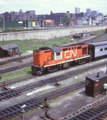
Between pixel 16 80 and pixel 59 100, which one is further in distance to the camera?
pixel 16 80

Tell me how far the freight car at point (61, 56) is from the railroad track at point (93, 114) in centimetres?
1131

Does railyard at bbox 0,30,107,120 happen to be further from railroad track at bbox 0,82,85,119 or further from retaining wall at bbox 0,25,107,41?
Result: retaining wall at bbox 0,25,107,41

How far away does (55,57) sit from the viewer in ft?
82.2

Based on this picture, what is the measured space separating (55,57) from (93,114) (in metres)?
13.0

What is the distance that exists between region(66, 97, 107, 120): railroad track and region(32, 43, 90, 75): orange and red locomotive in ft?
36.9

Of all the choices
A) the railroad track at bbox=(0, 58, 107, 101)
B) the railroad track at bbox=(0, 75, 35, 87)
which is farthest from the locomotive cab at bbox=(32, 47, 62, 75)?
the railroad track at bbox=(0, 58, 107, 101)

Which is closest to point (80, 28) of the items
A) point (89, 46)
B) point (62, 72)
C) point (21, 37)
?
point (21, 37)

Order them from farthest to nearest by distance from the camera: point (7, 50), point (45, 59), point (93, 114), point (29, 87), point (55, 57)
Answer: point (7, 50) < point (55, 57) < point (45, 59) < point (29, 87) < point (93, 114)

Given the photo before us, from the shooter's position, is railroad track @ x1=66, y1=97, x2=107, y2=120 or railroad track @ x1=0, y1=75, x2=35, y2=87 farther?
railroad track @ x1=0, y1=75, x2=35, y2=87

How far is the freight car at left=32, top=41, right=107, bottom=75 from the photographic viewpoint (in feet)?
78.8

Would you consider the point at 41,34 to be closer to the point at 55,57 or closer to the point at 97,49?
the point at 97,49

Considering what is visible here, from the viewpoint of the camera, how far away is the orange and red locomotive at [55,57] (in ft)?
78.5

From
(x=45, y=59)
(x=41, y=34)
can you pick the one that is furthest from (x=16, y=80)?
(x=41, y=34)

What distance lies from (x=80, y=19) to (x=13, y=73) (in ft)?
371
